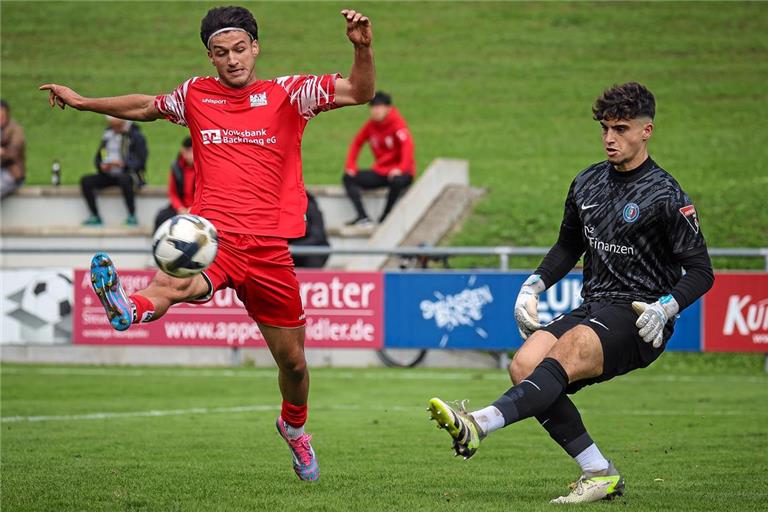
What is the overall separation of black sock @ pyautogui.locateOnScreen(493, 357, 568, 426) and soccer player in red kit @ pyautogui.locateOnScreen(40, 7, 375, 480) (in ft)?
4.94

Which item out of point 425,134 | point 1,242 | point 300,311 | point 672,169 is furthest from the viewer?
point 425,134

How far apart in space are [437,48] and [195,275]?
32.1 meters

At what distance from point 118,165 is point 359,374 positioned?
22.1 feet

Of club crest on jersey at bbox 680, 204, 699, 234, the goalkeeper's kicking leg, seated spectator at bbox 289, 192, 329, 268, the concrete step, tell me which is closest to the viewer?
the goalkeeper's kicking leg

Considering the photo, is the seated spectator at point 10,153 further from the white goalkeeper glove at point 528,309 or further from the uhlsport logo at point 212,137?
the white goalkeeper glove at point 528,309

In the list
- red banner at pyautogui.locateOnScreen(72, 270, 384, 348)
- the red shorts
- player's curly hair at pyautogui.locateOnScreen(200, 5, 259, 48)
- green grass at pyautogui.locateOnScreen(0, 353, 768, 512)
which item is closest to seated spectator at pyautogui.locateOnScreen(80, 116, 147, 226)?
red banner at pyautogui.locateOnScreen(72, 270, 384, 348)

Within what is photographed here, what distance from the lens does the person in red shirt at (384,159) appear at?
1988 cm

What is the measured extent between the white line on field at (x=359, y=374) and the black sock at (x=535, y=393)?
8.84m

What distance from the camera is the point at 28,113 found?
113ft

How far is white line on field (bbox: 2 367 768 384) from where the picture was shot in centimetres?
1561

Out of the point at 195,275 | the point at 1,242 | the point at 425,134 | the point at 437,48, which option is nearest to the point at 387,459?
the point at 195,275

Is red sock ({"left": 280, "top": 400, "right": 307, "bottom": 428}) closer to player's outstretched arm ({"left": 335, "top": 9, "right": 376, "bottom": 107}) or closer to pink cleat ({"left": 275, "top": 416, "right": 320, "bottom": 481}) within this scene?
pink cleat ({"left": 275, "top": 416, "right": 320, "bottom": 481})

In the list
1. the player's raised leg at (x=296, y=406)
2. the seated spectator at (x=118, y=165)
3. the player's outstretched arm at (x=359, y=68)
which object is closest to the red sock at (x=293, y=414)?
the player's raised leg at (x=296, y=406)

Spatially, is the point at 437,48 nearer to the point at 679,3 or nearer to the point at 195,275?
the point at 679,3
